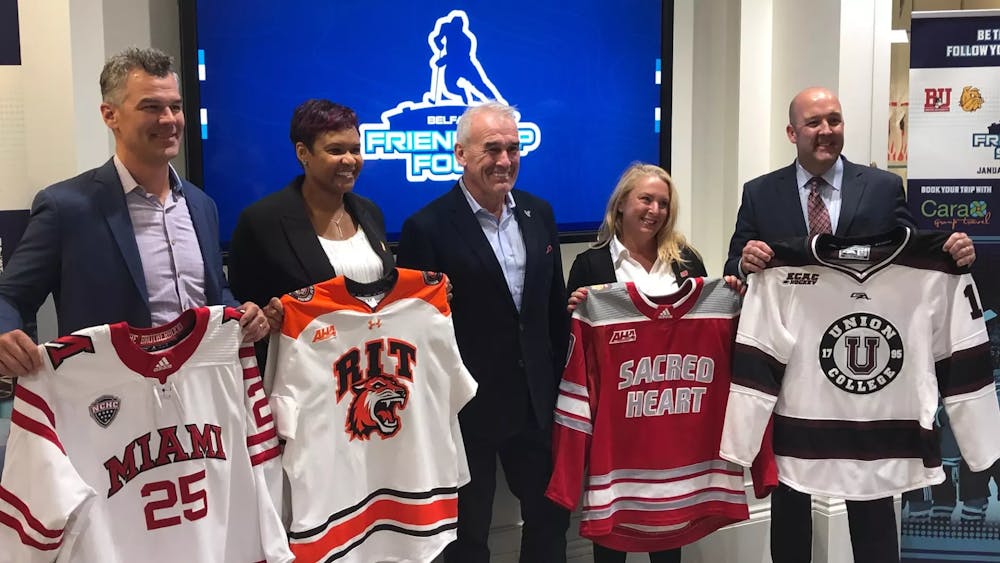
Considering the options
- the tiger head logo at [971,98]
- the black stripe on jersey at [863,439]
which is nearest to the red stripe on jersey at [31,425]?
the black stripe on jersey at [863,439]

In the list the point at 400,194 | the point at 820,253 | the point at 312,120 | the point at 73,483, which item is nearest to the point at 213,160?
the point at 400,194

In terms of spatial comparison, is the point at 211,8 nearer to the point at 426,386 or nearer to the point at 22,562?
the point at 426,386

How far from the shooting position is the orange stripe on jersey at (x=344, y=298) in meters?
2.11

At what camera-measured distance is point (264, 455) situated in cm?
209

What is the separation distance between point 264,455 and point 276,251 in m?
0.54

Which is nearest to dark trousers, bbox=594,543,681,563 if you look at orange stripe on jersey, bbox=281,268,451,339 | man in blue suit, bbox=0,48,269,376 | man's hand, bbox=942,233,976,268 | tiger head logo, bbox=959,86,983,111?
orange stripe on jersey, bbox=281,268,451,339

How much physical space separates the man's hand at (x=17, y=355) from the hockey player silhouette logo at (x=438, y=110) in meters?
1.73

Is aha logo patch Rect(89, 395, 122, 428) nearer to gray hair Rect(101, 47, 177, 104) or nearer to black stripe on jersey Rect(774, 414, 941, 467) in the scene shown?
gray hair Rect(101, 47, 177, 104)

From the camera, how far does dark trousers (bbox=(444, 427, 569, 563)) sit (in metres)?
→ 2.56

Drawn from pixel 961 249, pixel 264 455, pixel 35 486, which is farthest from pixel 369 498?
pixel 961 249

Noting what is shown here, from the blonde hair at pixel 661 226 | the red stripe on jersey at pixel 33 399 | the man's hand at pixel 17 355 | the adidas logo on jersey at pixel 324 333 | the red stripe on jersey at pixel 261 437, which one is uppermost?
the blonde hair at pixel 661 226

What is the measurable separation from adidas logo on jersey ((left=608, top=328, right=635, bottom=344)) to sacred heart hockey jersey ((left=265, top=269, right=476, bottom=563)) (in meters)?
0.49

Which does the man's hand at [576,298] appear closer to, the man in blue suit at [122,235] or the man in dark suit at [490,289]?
the man in dark suit at [490,289]

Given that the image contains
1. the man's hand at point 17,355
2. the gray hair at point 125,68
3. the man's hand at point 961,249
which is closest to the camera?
the man's hand at point 17,355
